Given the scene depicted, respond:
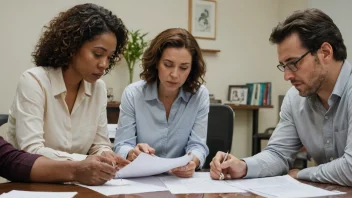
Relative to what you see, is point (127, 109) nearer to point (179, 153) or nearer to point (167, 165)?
point (179, 153)

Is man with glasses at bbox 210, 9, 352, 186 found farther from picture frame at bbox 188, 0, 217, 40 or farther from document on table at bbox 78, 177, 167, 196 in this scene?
picture frame at bbox 188, 0, 217, 40

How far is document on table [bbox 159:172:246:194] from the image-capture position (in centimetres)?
110

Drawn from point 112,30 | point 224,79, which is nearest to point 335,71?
point 112,30

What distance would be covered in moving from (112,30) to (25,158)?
72 cm

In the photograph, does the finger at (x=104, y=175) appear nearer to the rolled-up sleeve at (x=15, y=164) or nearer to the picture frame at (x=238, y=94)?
the rolled-up sleeve at (x=15, y=164)

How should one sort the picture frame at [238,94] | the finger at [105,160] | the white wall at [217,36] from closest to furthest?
1. the finger at [105,160]
2. the white wall at [217,36]
3. the picture frame at [238,94]

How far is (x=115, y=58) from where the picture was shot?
5.85ft

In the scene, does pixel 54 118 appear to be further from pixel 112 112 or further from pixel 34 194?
pixel 112 112

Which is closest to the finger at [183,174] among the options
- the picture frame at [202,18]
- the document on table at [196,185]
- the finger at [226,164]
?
the document on table at [196,185]

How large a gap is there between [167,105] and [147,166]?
659 mm

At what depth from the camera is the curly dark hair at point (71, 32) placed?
59.9 inches

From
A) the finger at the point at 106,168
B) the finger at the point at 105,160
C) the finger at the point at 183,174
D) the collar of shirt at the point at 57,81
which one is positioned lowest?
the finger at the point at 183,174

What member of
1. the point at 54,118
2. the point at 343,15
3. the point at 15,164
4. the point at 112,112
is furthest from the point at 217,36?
the point at 15,164

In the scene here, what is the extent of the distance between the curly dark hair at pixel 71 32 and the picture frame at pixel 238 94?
287 centimetres
